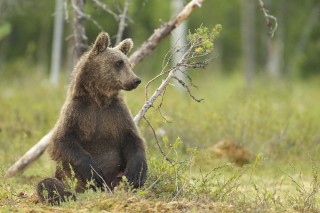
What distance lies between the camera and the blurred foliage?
1518 inches

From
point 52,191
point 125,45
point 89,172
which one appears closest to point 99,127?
point 89,172

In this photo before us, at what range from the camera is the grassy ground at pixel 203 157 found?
325 inches

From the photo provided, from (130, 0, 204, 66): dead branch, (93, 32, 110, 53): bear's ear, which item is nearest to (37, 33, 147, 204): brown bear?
(93, 32, 110, 53): bear's ear

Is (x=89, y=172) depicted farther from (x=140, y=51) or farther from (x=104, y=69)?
(x=140, y=51)

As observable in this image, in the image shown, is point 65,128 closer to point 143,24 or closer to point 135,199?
point 135,199

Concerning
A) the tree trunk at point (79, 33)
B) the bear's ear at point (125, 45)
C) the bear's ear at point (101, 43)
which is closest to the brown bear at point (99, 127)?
the bear's ear at point (101, 43)

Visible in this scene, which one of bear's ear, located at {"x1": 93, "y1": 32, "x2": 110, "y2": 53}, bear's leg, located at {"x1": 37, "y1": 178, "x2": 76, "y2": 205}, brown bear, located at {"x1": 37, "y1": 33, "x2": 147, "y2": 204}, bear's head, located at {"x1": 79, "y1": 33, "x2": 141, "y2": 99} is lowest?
bear's leg, located at {"x1": 37, "y1": 178, "x2": 76, "y2": 205}

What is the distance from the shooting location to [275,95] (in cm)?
2445

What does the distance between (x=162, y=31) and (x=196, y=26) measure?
34.2m

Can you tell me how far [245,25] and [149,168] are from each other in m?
28.1

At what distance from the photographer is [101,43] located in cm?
926

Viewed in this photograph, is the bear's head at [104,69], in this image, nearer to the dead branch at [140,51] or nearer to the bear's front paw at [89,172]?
the bear's front paw at [89,172]

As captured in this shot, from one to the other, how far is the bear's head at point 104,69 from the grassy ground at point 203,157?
0.53 metres

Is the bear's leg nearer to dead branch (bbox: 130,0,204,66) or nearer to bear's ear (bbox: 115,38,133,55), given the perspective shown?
bear's ear (bbox: 115,38,133,55)
